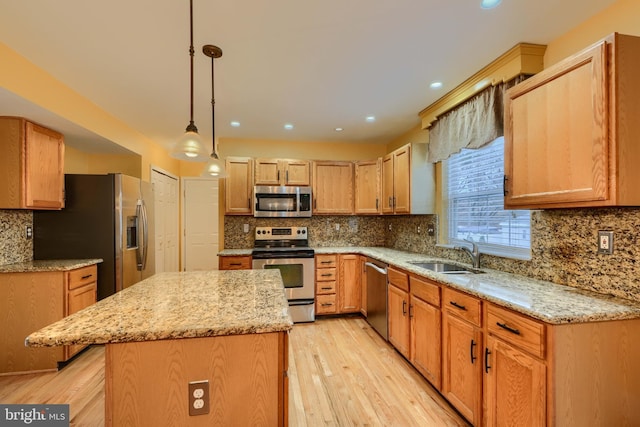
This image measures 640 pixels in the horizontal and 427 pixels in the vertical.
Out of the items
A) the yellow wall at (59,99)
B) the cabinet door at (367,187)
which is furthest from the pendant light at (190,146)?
the cabinet door at (367,187)

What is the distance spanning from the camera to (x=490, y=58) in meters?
2.21

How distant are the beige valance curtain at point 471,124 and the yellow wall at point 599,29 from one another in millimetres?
243

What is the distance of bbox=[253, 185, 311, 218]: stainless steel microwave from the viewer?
4.05m

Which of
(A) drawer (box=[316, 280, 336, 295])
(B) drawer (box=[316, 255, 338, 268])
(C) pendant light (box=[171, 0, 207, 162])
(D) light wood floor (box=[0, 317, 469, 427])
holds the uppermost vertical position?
(C) pendant light (box=[171, 0, 207, 162])

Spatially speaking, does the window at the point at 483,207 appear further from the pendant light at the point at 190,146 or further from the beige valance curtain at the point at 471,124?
the pendant light at the point at 190,146

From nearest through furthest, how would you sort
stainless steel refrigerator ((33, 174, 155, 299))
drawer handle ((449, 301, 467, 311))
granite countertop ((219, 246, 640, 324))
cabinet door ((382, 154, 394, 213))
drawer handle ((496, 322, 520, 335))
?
granite countertop ((219, 246, 640, 324))
drawer handle ((496, 322, 520, 335))
drawer handle ((449, 301, 467, 311))
stainless steel refrigerator ((33, 174, 155, 299))
cabinet door ((382, 154, 394, 213))

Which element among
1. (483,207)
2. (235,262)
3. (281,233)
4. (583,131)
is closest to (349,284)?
(281,233)

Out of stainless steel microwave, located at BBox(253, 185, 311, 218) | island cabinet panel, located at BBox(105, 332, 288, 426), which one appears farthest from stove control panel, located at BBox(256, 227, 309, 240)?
island cabinet panel, located at BBox(105, 332, 288, 426)

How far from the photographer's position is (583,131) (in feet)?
4.88

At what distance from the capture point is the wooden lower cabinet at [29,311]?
2508 mm

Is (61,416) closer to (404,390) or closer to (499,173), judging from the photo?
(404,390)

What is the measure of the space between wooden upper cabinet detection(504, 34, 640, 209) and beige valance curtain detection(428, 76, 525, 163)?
0.43m

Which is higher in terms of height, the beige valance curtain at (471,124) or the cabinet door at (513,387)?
the beige valance curtain at (471,124)

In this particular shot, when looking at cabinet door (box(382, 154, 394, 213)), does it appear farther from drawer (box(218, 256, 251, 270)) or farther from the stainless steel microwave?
drawer (box(218, 256, 251, 270))
